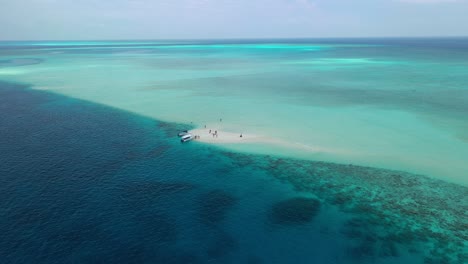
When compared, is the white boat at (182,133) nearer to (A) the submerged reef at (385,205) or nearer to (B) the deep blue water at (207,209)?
(B) the deep blue water at (207,209)

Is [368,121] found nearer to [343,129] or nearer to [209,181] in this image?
[343,129]

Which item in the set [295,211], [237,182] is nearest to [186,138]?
[237,182]

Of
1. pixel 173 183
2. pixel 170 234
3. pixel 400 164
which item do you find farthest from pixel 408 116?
pixel 170 234

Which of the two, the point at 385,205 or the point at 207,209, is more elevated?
the point at 385,205

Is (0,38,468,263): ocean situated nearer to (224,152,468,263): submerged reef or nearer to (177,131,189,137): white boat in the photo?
(224,152,468,263): submerged reef

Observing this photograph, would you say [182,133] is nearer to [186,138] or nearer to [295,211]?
[186,138]

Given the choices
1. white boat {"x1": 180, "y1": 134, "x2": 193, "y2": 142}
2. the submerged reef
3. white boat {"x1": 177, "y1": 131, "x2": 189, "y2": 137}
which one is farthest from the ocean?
white boat {"x1": 180, "y1": 134, "x2": 193, "y2": 142}
